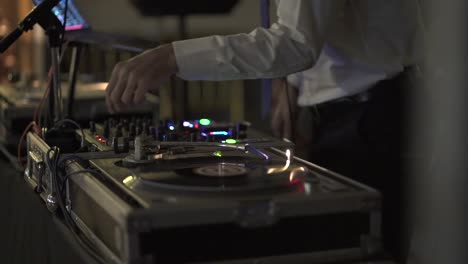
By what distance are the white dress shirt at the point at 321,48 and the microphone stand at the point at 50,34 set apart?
0.37 m

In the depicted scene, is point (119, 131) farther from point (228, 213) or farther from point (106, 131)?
point (228, 213)

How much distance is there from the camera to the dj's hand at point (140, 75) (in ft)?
3.76

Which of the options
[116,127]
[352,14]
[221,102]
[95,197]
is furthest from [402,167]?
[221,102]

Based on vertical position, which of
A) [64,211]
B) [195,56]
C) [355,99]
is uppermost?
[195,56]

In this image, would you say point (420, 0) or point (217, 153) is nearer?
point (217, 153)

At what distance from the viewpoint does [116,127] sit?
56.7 inches

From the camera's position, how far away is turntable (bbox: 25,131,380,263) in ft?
2.79

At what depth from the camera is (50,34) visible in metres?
1.47

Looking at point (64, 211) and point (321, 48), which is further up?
point (321, 48)

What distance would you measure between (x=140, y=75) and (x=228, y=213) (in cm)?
37

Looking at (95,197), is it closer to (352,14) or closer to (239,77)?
(239,77)

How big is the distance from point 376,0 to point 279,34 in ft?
1.05

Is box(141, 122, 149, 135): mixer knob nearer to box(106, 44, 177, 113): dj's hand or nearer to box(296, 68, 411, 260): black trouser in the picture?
box(106, 44, 177, 113): dj's hand

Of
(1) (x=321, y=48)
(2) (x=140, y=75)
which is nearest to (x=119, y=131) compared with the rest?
(2) (x=140, y=75)
